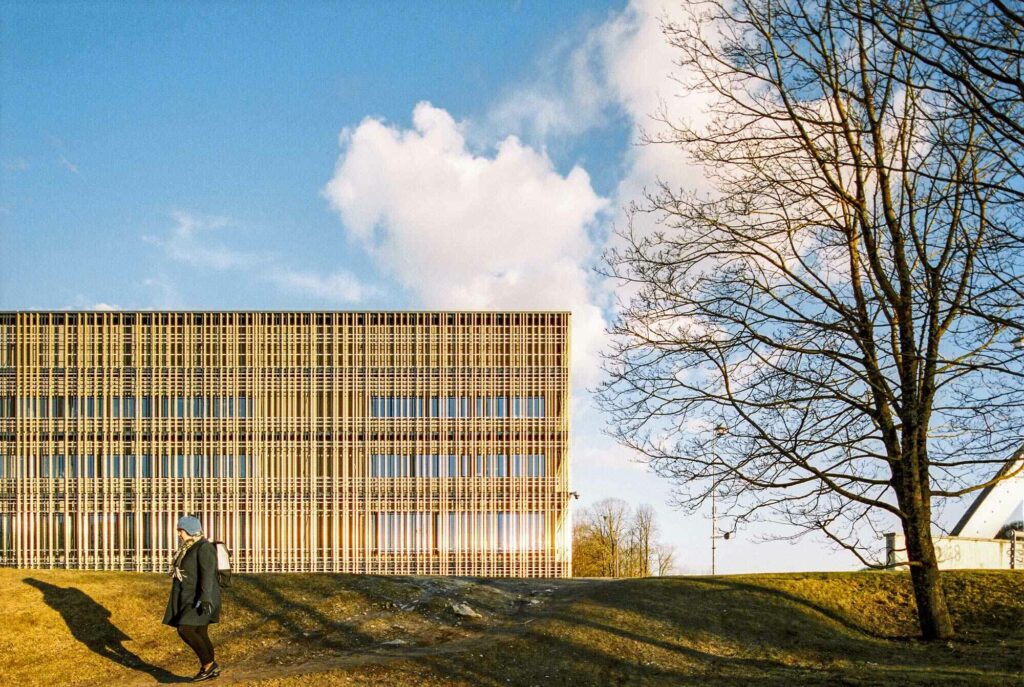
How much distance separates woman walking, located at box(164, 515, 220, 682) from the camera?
454 inches

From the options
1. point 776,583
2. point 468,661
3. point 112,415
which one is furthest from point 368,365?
point 468,661

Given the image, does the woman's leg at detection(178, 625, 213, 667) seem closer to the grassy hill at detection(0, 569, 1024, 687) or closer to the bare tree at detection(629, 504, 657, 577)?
the grassy hill at detection(0, 569, 1024, 687)

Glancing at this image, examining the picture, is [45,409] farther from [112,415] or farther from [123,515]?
[123,515]

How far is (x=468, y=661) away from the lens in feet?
40.6

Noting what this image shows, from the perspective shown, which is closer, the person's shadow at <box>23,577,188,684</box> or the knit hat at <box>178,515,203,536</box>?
the knit hat at <box>178,515,203,536</box>

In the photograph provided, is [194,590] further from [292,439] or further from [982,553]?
[292,439]

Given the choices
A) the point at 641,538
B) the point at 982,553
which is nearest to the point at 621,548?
the point at 641,538

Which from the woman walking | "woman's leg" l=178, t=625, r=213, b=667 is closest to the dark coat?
the woman walking

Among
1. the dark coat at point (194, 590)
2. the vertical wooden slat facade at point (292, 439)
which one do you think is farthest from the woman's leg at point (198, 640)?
the vertical wooden slat facade at point (292, 439)

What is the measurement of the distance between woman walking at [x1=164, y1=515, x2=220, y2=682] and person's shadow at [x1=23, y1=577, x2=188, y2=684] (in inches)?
26.4

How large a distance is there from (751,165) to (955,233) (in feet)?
10.5

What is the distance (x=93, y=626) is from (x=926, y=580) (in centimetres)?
1332

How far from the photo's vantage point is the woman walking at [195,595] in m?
11.5

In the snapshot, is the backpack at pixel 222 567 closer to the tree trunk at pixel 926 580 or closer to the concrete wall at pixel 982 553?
the tree trunk at pixel 926 580
